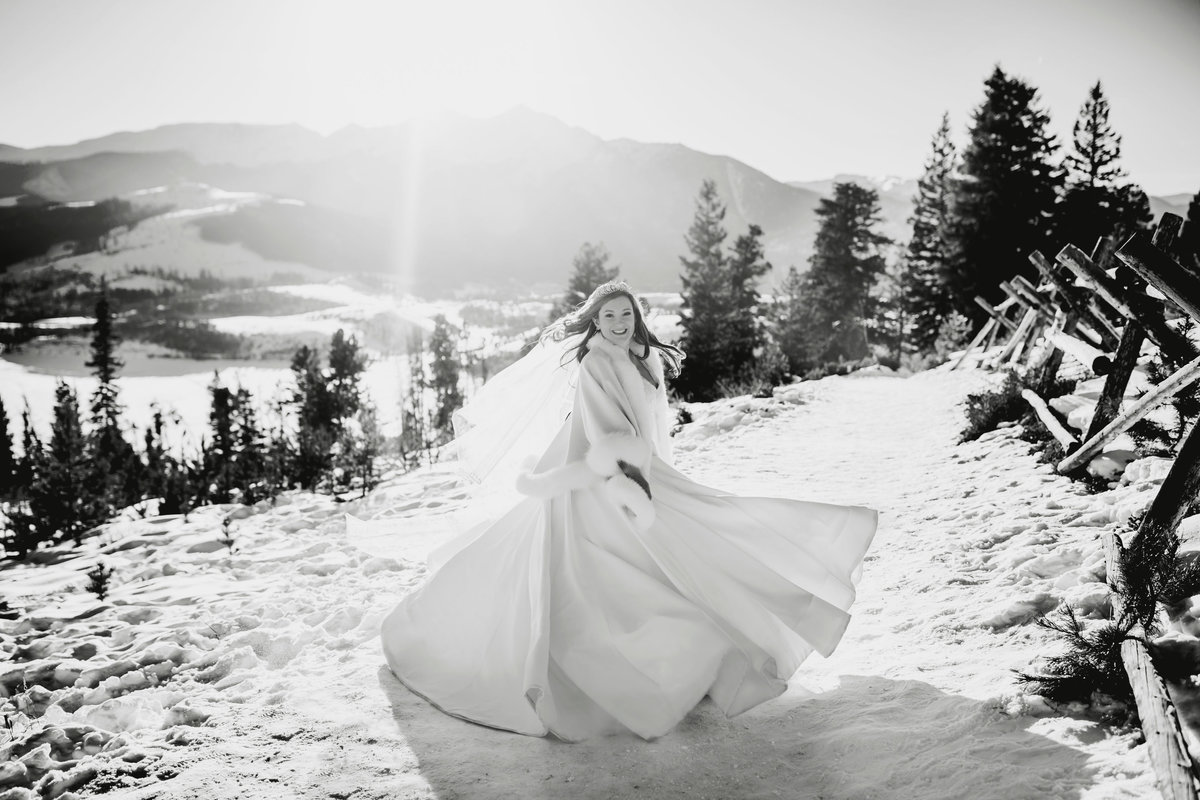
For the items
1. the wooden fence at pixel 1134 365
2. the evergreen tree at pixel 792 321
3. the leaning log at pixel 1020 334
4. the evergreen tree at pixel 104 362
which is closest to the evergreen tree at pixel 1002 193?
the evergreen tree at pixel 792 321

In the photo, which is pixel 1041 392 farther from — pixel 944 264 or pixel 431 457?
pixel 944 264

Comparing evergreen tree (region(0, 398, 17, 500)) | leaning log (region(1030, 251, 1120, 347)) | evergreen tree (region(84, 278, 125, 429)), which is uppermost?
leaning log (region(1030, 251, 1120, 347))

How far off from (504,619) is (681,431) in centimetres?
830

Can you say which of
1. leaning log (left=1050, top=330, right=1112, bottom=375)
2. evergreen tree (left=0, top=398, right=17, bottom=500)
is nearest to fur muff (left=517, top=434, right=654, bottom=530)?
leaning log (left=1050, top=330, right=1112, bottom=375)

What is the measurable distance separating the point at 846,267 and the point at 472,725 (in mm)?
42477

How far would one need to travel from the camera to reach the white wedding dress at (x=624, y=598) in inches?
128

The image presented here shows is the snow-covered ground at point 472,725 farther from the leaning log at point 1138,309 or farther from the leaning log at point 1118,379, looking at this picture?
the leaning log at point 1138,309

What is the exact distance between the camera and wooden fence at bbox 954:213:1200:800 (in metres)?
2.33

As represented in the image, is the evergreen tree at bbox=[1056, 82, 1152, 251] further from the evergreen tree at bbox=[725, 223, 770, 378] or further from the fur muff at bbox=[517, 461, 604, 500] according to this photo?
the fur muff at bbox=[517, 461, 604, 500]

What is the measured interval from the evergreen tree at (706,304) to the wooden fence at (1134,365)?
13993 mm

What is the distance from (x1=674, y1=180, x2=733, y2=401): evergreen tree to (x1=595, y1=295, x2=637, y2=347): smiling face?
19.0 metres

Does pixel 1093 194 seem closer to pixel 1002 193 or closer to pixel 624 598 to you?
pixel 1002 193

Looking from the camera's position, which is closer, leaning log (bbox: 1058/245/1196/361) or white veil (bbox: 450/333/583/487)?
white veil (bbox: 450/333/583/487)

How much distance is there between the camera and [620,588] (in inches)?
136
